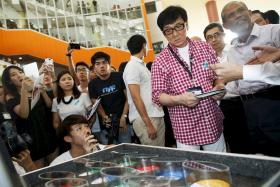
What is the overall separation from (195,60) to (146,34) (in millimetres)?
9052

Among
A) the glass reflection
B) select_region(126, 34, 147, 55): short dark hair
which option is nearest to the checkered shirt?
select_region(126, 34, 147, 55): short dark hair

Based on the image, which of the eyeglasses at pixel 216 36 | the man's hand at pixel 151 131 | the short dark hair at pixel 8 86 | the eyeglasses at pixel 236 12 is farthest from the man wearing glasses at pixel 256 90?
the short dark hair at pixel 8 86

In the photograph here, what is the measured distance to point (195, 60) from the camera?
1717 millimetres

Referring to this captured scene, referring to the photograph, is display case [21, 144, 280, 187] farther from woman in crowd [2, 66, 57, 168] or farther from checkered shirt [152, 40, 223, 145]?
woman in crowd [2, 66, 57, 168]

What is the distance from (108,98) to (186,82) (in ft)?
4.44

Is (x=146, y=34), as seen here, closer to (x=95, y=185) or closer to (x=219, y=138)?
(x=219, y=138)

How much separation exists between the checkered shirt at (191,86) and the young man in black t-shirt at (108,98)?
1.16 meters

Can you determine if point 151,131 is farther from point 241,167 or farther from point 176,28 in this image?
point 241,167

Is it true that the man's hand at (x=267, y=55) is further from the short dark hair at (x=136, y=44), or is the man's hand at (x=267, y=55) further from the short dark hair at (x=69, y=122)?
the short dark hair at (x=136, y=44)

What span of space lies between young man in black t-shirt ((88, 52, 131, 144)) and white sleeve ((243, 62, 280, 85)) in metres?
1.66

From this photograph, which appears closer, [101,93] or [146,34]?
[101,93]

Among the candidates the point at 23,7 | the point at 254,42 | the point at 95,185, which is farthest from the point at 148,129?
the point at 23,7

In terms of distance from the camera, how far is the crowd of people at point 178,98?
157 centimetres

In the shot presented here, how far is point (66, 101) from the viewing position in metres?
2.73
